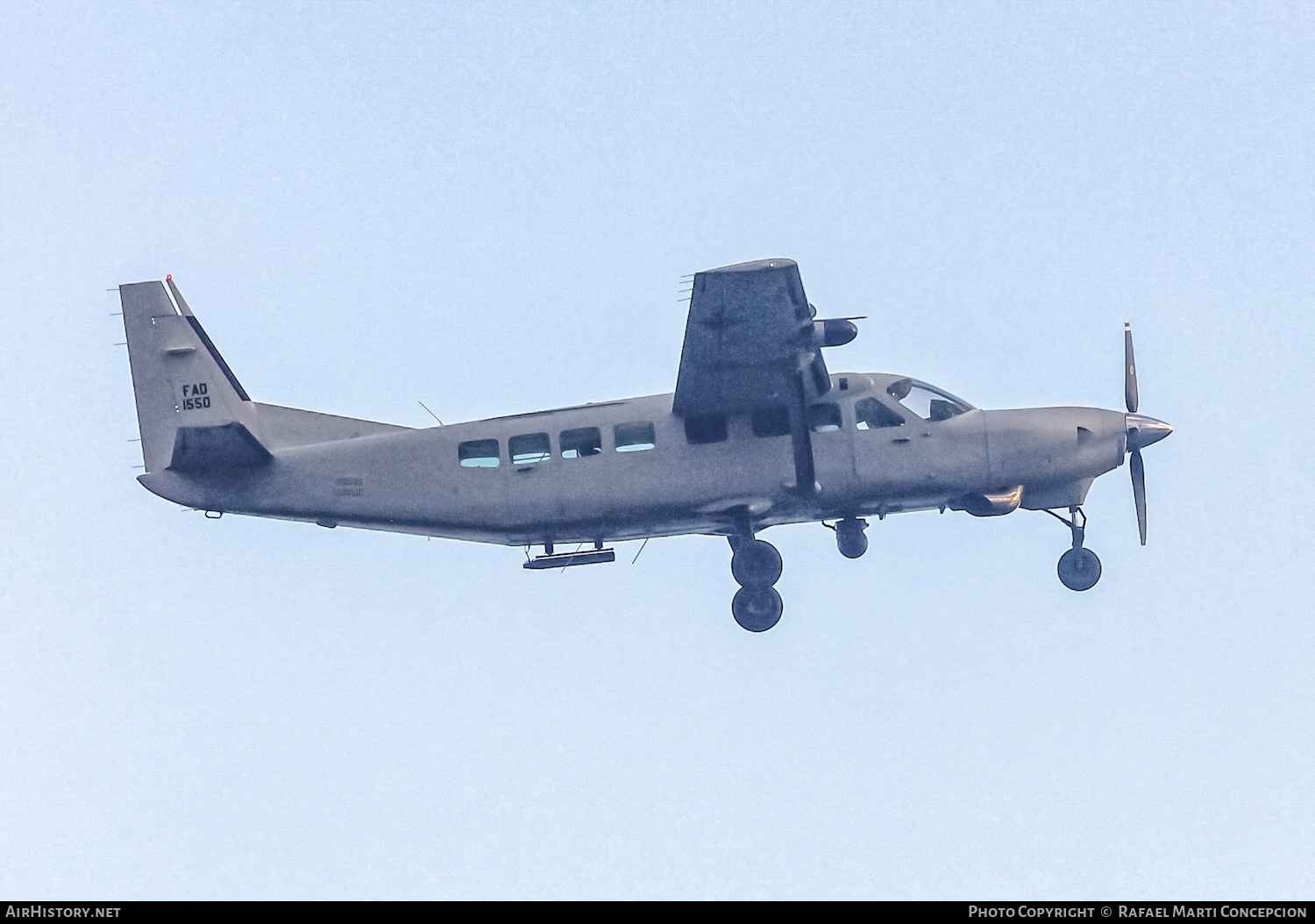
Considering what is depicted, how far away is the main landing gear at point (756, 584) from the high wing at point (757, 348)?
124cm

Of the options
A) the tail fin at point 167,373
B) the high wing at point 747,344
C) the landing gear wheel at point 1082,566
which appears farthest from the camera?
the landing gear wheel at point 1082,566

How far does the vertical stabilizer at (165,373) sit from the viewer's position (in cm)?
2423

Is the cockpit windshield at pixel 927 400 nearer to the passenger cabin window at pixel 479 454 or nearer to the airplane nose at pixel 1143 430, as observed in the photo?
the airplane nose at pixel 1143 430

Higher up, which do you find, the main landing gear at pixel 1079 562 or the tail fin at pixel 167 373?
the tail fin at pixel 167 373

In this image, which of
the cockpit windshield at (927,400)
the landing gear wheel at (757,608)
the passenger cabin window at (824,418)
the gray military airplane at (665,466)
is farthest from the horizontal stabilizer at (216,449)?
the cockpit windshield at (927,400)

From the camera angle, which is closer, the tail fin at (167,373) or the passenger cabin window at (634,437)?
the passenger cabin window at (634,437)

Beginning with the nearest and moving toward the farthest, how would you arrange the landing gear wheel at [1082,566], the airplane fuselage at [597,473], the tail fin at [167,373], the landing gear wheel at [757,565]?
1. the airplane fuselage at [597,473]
2. the landing gear wheel at [757,565]
3. the tail fin at [167,373]
4. the landing gear wheel at [1082,566]

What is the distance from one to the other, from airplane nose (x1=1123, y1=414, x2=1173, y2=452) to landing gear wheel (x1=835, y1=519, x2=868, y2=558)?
13.5ft

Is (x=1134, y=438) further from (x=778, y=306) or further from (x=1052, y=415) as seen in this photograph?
(x=778, y=306)

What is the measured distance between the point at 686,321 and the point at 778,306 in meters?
1.24
